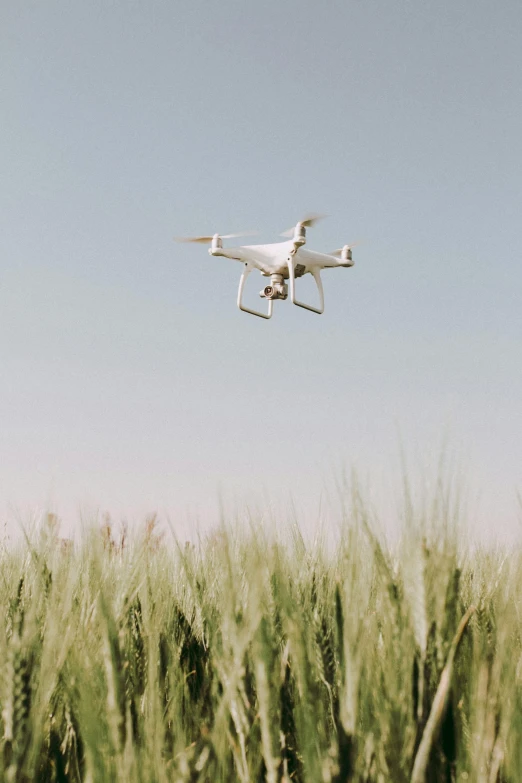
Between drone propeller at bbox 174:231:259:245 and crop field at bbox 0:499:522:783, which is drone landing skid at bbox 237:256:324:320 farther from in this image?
crop field at bbox 0:499:522:783

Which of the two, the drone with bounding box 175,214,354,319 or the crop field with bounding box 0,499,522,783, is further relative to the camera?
the drone with bounding box 175,214,354,319

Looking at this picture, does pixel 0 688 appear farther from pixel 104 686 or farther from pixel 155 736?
pixel 155 736

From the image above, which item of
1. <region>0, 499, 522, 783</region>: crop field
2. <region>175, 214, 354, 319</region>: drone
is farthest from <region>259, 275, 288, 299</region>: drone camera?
<region>0, 499, 522, 783</region>: crop field

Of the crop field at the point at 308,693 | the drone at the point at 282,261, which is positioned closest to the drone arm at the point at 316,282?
the drone at the point at 282,261

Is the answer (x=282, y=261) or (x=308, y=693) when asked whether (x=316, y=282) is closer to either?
(x=282, y=261)

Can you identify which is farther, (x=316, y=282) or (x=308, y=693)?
(x=316, y=282)

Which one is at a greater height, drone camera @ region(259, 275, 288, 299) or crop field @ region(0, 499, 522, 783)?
drone camera @ region(259, 275, 288, 299)

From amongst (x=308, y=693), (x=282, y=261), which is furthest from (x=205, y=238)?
(x=308, y=693)

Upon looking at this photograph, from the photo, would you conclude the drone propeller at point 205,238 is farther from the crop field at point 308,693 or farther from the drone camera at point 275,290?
the crop field at point 308,693

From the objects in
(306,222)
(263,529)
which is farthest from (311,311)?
(263,529)
